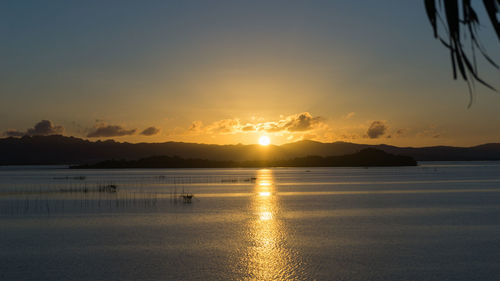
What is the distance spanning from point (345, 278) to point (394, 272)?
2.02 m

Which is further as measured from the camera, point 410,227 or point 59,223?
point 59,223

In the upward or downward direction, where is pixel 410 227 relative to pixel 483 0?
downward

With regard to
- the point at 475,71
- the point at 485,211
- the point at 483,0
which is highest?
the point at 483,0

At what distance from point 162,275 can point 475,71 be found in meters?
15.4

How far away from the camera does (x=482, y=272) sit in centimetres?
1692

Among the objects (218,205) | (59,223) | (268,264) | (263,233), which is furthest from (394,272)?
(218,205)

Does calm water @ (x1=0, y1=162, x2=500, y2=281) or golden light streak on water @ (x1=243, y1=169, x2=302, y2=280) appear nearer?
golden light streak on water @ (x1=243, y1=169, x2=302, y2=280)

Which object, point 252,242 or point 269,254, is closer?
point 269,254

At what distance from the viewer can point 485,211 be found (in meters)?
36.2

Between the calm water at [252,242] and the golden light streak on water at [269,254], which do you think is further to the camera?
the calm water at [252,242]

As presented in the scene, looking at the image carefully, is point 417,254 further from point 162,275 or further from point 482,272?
point 162,275

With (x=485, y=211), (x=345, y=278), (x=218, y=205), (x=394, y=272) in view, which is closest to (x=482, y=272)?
(x=394, y=272)

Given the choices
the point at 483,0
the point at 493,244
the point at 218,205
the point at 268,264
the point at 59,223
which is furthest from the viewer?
the point at 218,205

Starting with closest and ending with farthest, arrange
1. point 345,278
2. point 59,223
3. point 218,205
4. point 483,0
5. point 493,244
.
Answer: point 483,0
point 345,278
point 493,244
point 59,223
point 218,205
